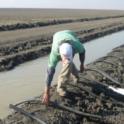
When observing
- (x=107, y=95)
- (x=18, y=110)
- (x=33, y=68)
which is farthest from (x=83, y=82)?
(x=33, y=68)

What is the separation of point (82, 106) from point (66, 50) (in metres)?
1.50

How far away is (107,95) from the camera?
9898 mm

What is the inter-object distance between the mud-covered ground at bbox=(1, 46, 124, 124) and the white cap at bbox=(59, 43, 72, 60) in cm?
105

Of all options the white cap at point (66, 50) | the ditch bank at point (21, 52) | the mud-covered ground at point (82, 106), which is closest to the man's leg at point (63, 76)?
the mud-covered ground at point (82, 106)

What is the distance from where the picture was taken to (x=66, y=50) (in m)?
8.38

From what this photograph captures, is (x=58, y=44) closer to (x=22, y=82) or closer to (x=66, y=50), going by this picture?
(x=66, y=50)

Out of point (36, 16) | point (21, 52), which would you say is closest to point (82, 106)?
point (21, 52)

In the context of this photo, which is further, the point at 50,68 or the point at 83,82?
the point at 83,82

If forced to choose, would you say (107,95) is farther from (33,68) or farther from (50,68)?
(33,68)

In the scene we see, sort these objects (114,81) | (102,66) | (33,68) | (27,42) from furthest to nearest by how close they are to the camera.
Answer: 1. (27,42)
2. (33,68)
3. (102,66)
4. (114,81)

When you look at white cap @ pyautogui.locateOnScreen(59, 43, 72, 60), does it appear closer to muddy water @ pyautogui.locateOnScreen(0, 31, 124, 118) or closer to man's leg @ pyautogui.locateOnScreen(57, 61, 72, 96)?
man's leg @ pyautogui.locateOnScreen(57, 61, 72, 96)

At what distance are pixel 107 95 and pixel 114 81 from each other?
907 mm

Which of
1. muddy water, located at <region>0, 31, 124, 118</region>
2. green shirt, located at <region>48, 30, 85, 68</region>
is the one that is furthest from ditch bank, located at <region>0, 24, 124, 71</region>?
green shirt, located at <region>48, 30, 85, 68</region>

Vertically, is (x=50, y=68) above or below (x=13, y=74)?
above
